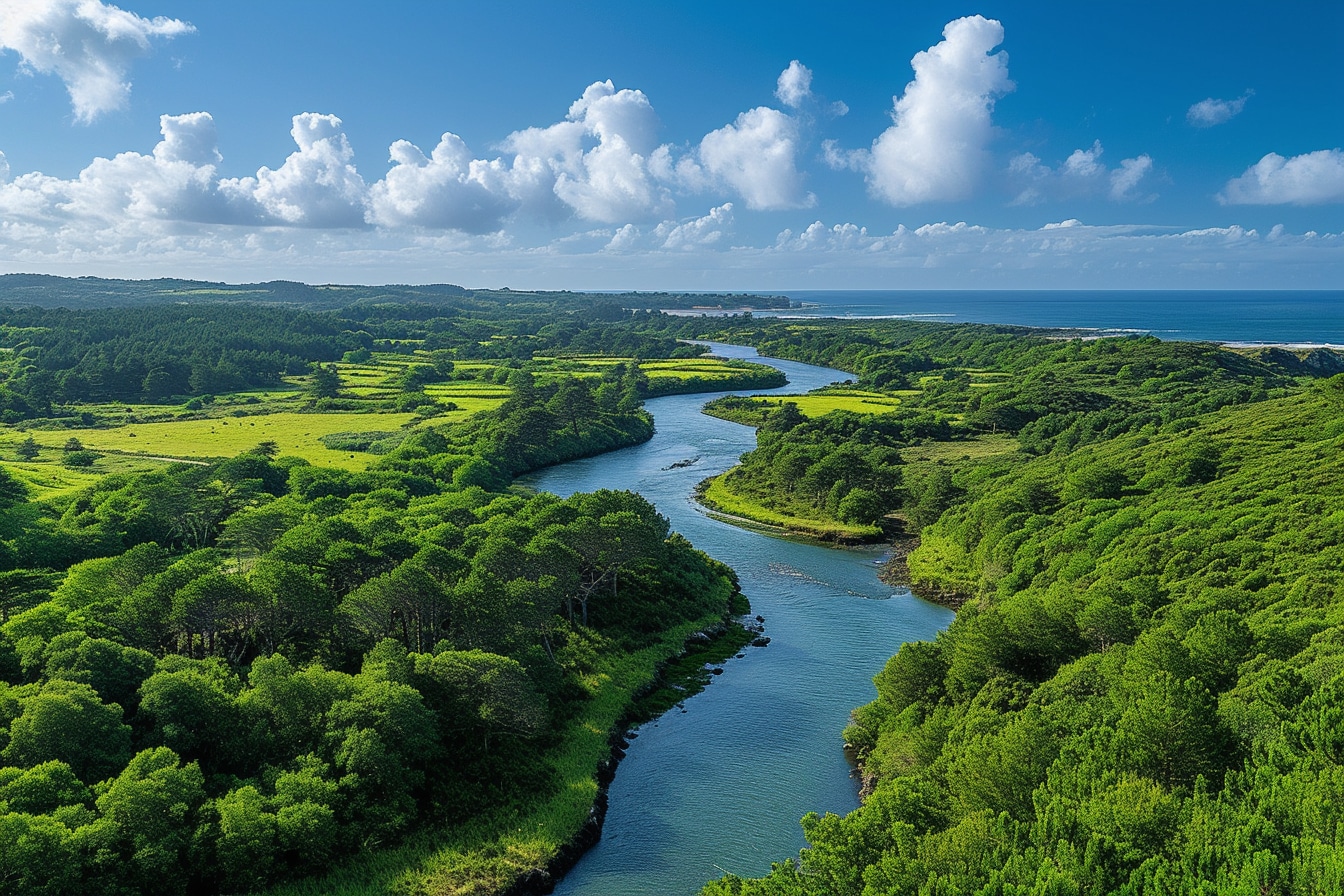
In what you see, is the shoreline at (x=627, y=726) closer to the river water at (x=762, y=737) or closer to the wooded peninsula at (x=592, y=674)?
the wooded peninsula at (x=592, y=674)

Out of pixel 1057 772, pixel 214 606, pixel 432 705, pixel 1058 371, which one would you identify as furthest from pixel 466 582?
pixel 1058 371

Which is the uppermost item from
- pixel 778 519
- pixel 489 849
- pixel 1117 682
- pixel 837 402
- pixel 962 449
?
pixel 1117 682

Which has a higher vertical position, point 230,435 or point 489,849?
point 230,435

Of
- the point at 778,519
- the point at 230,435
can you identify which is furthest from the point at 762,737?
the point at 230,435

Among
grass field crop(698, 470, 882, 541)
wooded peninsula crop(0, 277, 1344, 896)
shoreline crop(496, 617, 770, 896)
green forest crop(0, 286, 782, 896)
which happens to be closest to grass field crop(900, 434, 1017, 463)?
wooded peninsula crop(0, 277, 1344, 896)

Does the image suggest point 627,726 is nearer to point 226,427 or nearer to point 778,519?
point 778,519

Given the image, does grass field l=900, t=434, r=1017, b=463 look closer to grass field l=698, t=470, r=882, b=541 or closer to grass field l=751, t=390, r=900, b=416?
grass field l=751, t=390, r=900, b=416
